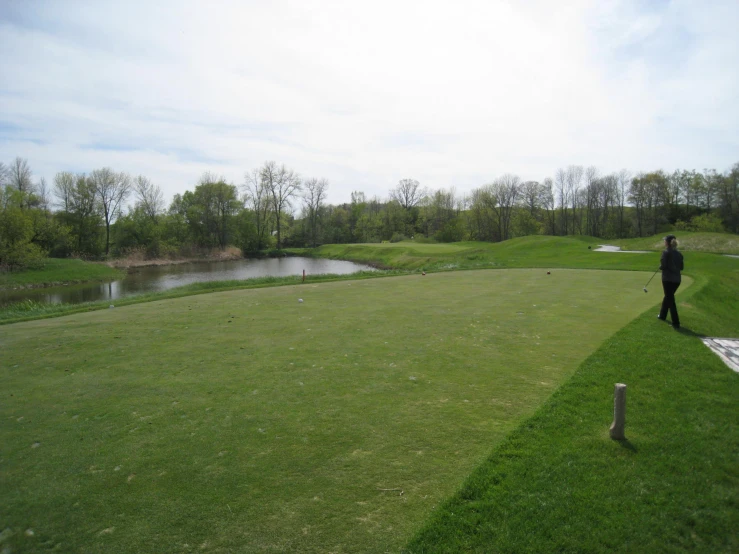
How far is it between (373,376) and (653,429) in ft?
12.7

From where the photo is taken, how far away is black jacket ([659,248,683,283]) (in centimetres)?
1014

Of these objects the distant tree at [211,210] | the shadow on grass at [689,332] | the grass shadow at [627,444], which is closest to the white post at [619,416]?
the grass shadow at [627,444]

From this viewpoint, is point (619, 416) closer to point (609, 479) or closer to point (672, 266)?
point (609, 479)

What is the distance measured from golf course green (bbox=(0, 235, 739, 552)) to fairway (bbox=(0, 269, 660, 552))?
26 millimetres

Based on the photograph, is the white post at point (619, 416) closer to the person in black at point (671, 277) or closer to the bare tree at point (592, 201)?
the person in black at point (671, 277)

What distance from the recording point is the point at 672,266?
1031 cm

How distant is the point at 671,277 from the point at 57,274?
4617 cm

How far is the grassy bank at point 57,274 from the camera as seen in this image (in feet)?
114

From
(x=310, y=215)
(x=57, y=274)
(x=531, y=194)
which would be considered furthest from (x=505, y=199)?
(x=57, y=274)

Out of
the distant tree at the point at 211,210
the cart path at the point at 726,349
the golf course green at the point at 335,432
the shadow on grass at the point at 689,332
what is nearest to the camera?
the golf course green at the point at 335,432

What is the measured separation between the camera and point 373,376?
22.5ft

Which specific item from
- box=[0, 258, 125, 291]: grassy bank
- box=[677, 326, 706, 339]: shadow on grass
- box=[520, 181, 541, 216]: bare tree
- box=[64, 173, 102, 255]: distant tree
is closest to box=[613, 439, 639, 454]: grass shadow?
box=[677, 326, 706, 339]: shadow on grass

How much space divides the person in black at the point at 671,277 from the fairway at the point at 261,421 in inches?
38.4

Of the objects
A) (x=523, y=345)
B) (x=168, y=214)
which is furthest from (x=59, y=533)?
(x=168, y=214)
